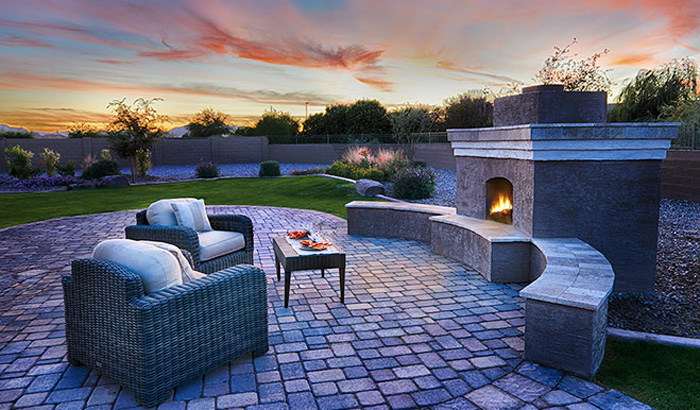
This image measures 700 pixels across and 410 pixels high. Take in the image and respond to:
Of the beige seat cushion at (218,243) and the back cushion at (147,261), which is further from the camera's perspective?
the beige seat cushion at (218,243)

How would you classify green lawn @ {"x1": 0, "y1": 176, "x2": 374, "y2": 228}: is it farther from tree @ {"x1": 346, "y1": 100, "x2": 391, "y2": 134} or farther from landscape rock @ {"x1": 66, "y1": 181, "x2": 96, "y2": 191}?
tree @ {"x1": 346, "y1": 100, "x2": 391, "y2": 134}

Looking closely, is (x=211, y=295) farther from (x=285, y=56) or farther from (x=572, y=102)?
(x=285, y=56)

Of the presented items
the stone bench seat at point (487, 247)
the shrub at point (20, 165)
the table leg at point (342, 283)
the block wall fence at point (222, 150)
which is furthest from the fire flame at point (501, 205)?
the shrub at point (20, 165)

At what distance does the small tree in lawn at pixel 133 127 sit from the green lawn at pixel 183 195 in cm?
266

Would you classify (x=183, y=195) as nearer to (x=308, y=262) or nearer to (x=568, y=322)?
(x=308, y=262)

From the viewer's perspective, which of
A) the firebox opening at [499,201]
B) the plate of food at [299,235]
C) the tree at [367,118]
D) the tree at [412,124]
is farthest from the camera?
the tree at [367,118]

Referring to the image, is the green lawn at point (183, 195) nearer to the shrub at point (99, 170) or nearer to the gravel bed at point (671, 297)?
the shrub at point (99, 170)

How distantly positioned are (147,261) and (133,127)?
60.2 feet

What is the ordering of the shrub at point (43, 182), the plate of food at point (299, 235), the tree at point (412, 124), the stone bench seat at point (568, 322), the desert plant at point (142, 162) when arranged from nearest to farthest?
the stone bench seat at point (568, 322) < the plate of food at point (299, 235) < the shrub at point (43, 182) < the desert plant at point (142, 162) < the tree at point (412, 124)

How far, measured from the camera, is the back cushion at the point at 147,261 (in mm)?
2881

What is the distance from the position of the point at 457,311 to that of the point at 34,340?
12.1ft

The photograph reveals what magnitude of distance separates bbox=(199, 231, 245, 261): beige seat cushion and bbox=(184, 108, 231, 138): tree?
128 feet

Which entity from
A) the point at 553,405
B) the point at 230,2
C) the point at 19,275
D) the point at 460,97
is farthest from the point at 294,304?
the point at 460,97

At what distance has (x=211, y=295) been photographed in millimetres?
3018
